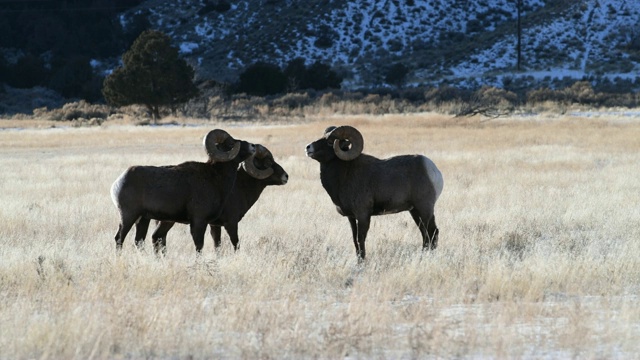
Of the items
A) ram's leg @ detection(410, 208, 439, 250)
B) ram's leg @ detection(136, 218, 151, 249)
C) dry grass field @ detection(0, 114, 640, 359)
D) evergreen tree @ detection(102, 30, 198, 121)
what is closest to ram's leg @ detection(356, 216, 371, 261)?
dry grass field @ detection(0, 114, 640, 359)

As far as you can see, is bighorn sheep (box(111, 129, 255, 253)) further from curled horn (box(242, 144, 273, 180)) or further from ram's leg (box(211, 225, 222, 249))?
ram's leg (box(211, 225, 222, 249))

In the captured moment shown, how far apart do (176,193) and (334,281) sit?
8.02 ft

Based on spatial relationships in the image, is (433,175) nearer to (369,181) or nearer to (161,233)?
(369,181)

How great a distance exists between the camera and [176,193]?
1039cm

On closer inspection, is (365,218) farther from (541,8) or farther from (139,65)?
(541,8)

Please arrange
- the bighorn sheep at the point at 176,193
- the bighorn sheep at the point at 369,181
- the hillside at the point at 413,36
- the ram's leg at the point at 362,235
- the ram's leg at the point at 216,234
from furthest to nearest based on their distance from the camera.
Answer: the hillside at the point at 413,36, the ram's leg at the point at 216,234, the bighorn sheep at the point at 369,181, the ram's leg at the point at 362,235, the bighorn sheep at the point at 176,193

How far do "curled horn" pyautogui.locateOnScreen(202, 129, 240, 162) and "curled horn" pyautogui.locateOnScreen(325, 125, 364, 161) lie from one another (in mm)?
1198

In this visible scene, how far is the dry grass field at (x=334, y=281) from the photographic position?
650 centimetres

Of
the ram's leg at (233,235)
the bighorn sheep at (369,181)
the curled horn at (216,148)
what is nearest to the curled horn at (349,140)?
the bighorn sheep at (369,181)

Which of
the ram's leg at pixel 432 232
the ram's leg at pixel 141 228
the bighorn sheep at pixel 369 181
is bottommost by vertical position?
the ram's leg at pixel 432 232

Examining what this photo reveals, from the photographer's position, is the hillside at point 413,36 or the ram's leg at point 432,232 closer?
the ram's leg at point 432,232

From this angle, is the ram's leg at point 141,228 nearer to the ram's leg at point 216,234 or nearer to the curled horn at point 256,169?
the ram's leg at point 216,234

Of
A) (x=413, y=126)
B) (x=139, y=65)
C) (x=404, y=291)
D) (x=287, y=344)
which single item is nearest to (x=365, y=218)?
(x=404, y=291)

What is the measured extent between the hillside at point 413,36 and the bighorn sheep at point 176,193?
59707 mm
